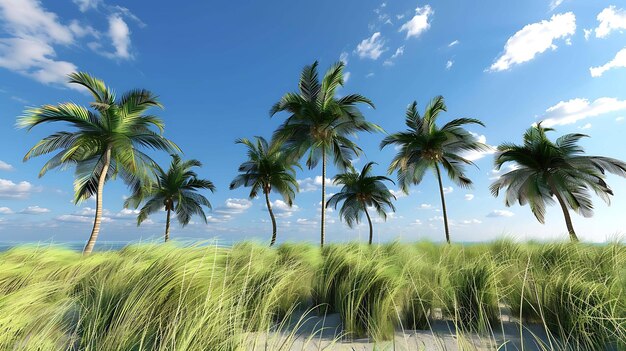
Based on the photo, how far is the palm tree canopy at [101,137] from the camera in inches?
558

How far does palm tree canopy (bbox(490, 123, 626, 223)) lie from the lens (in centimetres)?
1667

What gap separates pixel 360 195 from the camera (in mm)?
29406

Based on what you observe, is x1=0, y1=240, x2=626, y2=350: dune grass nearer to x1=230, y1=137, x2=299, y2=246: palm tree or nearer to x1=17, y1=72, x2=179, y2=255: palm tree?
x1=17, y1=72, x2=179, y2=255: palm tree

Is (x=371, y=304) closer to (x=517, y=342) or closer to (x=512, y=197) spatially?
(x=517, y=342)

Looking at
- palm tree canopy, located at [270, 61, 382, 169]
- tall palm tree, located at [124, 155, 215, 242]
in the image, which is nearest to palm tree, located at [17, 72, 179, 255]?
palm tree canopy, located at [270, 61, 382, 169]

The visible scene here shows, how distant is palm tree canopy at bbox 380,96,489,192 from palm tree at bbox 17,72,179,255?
14.2 meters

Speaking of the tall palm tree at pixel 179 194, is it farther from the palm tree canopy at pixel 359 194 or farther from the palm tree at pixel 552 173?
the palm tree at pixel 552 173

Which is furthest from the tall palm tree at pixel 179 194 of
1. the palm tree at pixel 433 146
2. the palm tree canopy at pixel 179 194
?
the palm tree at pixel 433 146

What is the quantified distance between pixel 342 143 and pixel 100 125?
13313mm

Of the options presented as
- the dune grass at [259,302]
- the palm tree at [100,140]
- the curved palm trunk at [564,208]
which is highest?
the palm tree at [100,140]

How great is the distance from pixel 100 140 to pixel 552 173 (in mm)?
25299

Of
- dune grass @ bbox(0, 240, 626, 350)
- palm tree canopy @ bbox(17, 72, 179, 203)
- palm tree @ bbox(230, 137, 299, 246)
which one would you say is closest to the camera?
dune grass @ bbox(0, 240, 626, 350)

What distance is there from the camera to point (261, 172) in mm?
25359

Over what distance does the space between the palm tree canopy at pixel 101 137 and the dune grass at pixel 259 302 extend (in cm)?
1161
